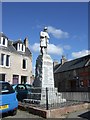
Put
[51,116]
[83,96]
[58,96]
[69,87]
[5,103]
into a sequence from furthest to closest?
[69,87] → [83,96] → [58,96] → [51,116] → [5,103]

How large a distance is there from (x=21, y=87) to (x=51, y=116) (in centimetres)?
701

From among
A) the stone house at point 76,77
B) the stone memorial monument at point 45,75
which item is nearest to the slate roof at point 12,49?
the stone house at point 76,77

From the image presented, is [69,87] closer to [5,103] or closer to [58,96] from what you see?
[58,96]

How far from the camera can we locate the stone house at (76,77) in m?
33.7

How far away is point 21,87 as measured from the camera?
15.7 m

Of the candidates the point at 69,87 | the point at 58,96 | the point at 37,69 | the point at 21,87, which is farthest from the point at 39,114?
the point at 69,87

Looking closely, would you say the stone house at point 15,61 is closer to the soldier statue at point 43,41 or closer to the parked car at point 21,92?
the parked car at point 21,92

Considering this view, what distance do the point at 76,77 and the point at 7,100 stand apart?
28.1 metres

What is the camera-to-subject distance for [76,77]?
35.8m

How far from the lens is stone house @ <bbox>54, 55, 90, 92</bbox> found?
110 ft

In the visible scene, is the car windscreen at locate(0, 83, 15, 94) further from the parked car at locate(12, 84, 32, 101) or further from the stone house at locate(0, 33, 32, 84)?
the stone house at locate(0, 33, 32, 84)

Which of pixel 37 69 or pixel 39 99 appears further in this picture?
pixel 37 69

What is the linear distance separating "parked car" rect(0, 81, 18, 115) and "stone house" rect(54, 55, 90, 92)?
25.2 meters

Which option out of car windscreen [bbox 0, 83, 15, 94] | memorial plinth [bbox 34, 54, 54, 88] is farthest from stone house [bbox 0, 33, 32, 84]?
car windscreen [bbox 0, 83, 15, 94]
